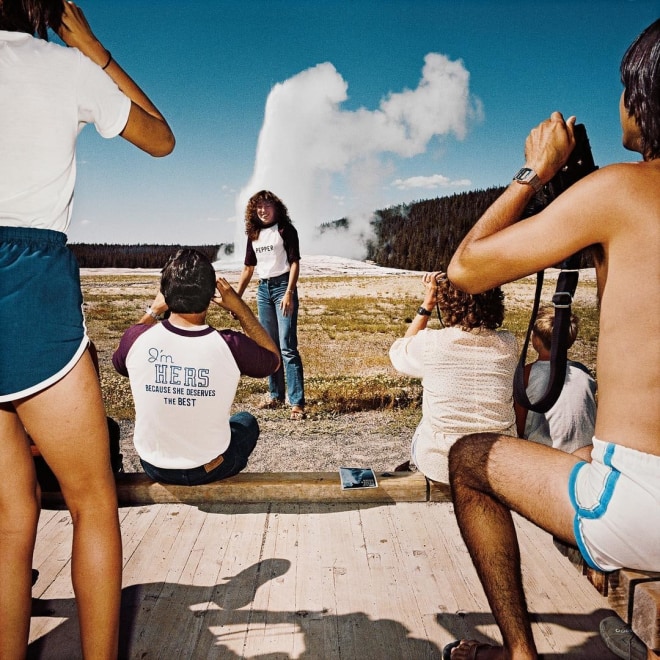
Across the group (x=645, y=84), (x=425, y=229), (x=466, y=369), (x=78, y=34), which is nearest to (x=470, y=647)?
(x=466, y=369)

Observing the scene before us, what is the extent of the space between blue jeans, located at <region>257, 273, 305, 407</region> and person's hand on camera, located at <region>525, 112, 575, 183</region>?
333cm

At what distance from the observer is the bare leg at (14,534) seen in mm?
1216

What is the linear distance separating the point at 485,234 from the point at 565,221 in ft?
0.70

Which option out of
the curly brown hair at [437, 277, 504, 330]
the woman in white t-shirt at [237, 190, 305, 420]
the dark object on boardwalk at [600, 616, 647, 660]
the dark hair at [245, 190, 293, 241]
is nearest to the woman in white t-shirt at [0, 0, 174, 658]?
the curly brown hair at [437, 277, 504, 330]

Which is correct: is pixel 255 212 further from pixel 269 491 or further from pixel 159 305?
pixel 269 491

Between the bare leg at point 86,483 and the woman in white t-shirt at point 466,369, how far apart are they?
1.38 metres

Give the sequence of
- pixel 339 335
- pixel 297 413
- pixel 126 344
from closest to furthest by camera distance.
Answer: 1. pixel 126 344
2. pixel 297 413
3. pixel 339 335

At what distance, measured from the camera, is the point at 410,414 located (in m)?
5.59

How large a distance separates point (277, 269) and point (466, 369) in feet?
8.97

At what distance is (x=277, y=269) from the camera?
4684mm

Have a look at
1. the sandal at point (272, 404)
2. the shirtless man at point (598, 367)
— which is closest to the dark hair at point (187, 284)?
the shirtless man at point (598, 367)

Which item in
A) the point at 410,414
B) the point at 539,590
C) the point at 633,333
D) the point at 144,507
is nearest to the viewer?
the point at 633,333

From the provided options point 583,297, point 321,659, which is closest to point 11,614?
point 321,659

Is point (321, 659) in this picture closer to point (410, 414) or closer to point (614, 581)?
point (614, 581)
